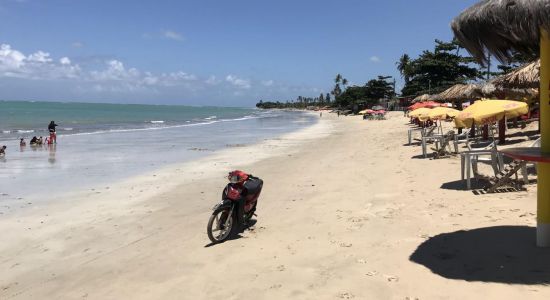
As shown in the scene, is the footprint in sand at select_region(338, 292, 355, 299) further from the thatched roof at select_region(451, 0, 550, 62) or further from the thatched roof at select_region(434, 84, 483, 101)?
the thatched roof at select_region(434, 84, 483, 101)

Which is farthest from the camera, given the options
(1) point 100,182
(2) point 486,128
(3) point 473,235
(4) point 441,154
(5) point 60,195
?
(2) point 486,128

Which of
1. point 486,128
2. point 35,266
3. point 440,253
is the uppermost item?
point 486,128

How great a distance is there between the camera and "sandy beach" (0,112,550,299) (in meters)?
4.35

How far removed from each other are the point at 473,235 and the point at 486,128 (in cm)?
1204

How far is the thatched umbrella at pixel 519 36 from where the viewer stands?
4145 mm

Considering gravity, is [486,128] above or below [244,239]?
above

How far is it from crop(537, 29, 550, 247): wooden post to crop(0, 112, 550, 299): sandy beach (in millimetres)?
232

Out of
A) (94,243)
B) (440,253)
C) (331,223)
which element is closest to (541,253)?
(440,253)

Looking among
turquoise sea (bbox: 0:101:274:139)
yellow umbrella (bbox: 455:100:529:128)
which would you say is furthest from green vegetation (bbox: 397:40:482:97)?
yellow umbrella (bbox: 455:100:529:128)

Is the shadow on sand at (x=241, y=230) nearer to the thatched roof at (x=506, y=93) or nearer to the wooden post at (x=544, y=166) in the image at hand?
the wooden post at (x=544, y=166)

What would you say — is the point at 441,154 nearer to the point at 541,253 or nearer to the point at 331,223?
the point at 331,223

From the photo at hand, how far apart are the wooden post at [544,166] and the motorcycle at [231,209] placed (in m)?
3.61

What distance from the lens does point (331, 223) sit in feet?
21.9

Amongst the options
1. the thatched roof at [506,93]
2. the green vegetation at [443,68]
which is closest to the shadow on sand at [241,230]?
the thatched roof at [506,93]
